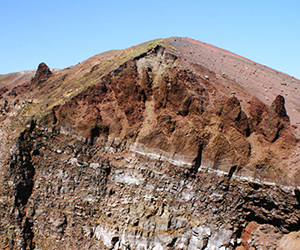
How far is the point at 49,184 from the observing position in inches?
731

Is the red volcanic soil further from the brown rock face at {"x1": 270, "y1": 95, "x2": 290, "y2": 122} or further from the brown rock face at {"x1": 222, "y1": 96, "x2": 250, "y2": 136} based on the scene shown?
the brown rock face at {"x1": 222, "y1": 96, "x2": 250, "y2": 136}

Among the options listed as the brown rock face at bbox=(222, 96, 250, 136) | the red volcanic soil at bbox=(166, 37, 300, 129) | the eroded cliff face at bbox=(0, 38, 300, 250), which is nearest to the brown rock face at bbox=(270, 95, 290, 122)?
the eroded cliff face at bbox=(0, 38, 300, 250)

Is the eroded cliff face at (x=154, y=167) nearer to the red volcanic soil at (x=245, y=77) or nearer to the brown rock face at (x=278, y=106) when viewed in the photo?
the brown rock face at (x=278, y=106)

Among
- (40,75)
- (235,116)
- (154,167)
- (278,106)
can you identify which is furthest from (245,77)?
(40,75)

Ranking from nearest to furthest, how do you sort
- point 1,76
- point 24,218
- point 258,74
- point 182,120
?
point 182,120 < point 24,218 < point 258,74 < point 1,76

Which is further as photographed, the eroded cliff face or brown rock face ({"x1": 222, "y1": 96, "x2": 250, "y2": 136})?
brown rock face ({"x1": 222, "y1": 96, "x2": 250, "y2": 136})

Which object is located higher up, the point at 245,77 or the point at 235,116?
the point at 245,77

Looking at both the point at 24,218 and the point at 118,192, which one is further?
the point at 24,218

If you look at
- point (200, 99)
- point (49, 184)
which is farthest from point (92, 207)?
point (200, 99)

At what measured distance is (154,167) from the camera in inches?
637

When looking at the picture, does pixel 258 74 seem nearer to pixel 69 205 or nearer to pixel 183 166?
pixel 183 166

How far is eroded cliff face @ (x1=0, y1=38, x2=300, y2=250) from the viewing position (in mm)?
15375

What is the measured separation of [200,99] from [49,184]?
11620 mm

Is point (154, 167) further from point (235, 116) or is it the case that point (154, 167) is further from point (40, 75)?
point (40, 75)
